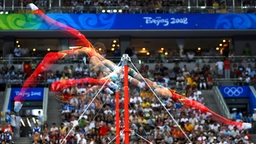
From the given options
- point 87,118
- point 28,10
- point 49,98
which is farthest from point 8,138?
point 28,10

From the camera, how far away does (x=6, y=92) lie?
30.1 meters

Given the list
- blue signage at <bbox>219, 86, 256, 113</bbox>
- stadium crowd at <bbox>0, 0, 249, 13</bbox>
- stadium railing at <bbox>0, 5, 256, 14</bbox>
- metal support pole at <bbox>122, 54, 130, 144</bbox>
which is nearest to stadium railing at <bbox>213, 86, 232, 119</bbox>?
blue signage at <bbox>219, 86, 256, 113</bbox>

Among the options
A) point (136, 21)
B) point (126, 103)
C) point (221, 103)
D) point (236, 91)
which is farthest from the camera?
point (136, 21)

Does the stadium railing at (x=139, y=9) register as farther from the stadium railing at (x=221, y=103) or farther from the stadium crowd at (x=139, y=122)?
the stadium railing at (x=221, y=103)

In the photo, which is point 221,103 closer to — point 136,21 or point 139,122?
point 139,122

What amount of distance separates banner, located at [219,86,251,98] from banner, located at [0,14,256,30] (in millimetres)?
4798

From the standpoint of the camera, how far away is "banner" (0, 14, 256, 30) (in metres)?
33.7

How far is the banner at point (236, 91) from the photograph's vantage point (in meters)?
31.9

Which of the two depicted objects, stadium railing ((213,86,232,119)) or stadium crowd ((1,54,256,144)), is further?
stadium railing ((213,86,232,119))

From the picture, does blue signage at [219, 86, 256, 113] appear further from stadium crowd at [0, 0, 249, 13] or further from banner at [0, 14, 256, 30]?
stadium crowd at [0, 0, 249, 13]

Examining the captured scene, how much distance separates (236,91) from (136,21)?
24.4 feet

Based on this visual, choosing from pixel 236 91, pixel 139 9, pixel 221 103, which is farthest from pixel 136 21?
pixel 221 103

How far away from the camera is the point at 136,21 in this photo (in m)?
→ 34.5

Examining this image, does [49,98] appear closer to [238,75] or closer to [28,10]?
[28,10]
